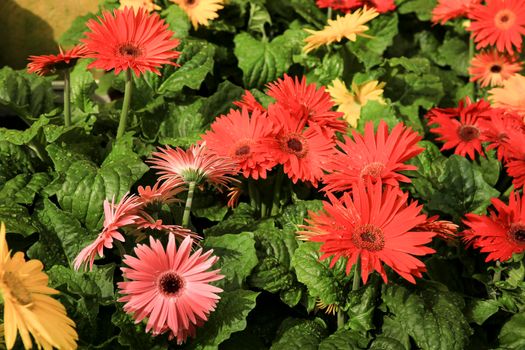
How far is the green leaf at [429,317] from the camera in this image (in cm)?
148

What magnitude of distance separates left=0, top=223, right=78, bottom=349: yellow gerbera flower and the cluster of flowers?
1.02 meters

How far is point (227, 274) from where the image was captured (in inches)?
62.4

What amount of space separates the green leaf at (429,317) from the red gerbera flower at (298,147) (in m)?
0.36

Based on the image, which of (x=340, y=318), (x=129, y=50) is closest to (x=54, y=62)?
(x=129, y=50)

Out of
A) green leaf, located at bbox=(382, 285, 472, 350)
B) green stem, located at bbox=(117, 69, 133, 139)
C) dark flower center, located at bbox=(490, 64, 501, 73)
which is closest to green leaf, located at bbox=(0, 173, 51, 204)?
green stem, located at bbox=(117, 69, 133, 139)

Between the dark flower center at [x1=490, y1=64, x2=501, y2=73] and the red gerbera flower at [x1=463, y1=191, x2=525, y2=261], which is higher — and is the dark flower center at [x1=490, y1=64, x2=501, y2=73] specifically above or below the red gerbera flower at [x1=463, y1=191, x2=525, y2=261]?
above

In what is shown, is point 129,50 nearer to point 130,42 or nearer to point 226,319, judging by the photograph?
point 130,42

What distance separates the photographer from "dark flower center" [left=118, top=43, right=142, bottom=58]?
1788 mm

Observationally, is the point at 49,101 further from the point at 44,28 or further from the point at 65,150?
the point at 44,28

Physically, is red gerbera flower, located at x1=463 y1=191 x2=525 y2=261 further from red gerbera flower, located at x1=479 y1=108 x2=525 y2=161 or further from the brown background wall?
the brown background wall

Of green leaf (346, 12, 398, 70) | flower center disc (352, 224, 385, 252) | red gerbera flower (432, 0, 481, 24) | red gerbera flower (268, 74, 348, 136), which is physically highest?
red gerbera flower (432, 0, 481, 24)

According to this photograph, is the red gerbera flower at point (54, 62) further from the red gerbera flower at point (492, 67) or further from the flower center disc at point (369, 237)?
the red gerbera flower at point (492, 67)

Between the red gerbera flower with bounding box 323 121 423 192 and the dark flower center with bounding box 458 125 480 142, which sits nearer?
the red gerbera flower with bounding box 323 121 423 192

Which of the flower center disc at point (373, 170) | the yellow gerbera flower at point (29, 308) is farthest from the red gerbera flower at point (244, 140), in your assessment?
the yellow gerbera flower at point (29, 308)
